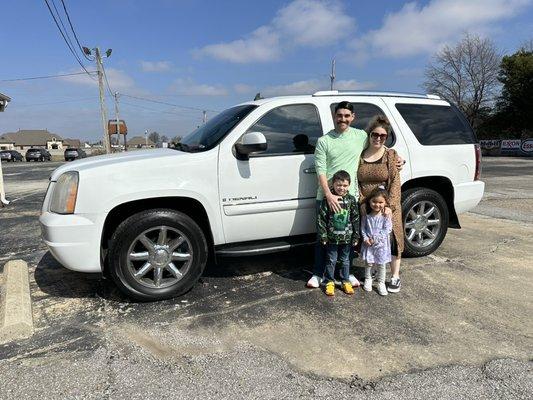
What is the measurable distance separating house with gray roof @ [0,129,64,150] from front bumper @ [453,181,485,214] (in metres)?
119

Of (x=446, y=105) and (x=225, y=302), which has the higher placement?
(x=446, y=105)

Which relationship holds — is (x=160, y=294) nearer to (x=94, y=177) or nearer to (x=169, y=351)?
(x=169, y=351)

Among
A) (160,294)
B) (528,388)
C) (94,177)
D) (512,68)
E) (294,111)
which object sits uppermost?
(512,68)

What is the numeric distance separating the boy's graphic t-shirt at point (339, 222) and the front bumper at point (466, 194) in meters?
1.82

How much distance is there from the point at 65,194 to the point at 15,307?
104 centimetres

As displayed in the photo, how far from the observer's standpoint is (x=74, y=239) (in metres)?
3.61

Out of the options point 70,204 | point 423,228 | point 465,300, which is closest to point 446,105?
point 423,228

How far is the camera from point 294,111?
14.4 feet

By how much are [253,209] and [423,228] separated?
2.19 meters

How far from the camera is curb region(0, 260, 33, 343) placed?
332 cm

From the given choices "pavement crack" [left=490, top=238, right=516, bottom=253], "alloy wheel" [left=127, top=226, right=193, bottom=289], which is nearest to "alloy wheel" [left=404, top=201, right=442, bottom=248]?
"pavement crack" [left=490, top=238, right=516, bottom=253]

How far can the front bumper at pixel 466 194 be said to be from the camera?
5145 mm

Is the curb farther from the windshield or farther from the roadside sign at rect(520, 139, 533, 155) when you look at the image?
the roadside sign at rect(520, 139, 533, 155)

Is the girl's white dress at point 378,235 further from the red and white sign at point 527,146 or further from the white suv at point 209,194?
the red and white sign at point 527,146
